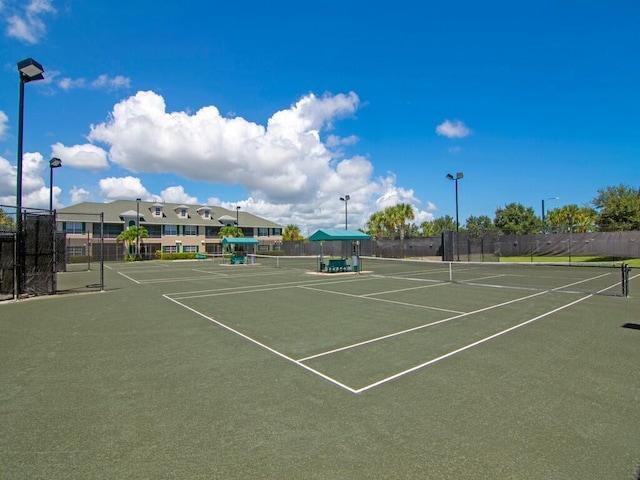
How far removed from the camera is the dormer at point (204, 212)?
66444 mm

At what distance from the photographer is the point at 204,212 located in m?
66.8

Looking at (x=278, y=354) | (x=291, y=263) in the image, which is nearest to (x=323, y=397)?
(x=278, y=354)

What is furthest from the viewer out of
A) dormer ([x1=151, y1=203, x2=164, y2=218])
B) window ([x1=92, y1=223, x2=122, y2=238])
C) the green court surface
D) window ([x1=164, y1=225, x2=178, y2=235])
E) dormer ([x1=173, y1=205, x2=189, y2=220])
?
dormer ([x1=173, y1=205, x2=189, y2=220])

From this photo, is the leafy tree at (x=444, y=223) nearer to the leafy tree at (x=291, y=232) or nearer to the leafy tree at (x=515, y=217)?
the leafy tree at (x=515, y=217)

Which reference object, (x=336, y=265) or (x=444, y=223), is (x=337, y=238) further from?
(x=444, y=223)

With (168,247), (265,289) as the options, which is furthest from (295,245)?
(265,289)

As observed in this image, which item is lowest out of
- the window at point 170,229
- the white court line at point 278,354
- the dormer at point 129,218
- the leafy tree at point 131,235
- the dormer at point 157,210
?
the white court line at point 278,354

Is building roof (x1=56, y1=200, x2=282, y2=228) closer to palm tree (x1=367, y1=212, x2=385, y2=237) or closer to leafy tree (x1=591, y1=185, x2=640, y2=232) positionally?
palm tree (x1=367, y1=212, x2=385, y2=237)

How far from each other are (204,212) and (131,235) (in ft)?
57.4

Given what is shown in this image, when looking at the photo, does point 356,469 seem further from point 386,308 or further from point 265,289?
point 265,289

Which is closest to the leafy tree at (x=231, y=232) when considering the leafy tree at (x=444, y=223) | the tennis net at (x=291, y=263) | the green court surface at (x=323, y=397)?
the tennis net at (x=291, y=263)

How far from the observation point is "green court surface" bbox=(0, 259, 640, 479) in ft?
10.2

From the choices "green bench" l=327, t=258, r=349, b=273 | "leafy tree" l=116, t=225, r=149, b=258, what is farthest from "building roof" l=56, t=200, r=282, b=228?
"green bench" l=327, t=258, r=349, b=273

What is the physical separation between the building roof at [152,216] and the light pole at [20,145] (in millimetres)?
41597
